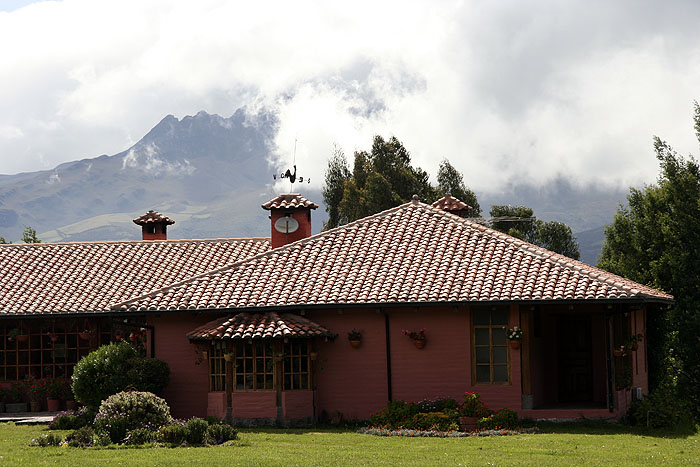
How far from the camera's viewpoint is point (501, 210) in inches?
2468

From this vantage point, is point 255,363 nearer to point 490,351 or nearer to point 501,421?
point 490,351

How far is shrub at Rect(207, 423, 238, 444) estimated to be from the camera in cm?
1755

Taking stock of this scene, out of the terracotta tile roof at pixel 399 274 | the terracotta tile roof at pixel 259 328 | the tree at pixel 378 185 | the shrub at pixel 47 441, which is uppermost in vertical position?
the tree at pixel 378 185

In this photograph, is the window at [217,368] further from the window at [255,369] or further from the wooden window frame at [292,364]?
the wooden window frame at [292,364]

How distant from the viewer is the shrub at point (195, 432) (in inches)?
677

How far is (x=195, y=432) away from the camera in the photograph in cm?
1719

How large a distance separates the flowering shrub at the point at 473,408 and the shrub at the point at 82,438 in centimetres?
724

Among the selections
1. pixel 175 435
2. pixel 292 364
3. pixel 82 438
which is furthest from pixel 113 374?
pixel 175 435

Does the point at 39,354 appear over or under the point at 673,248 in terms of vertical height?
under

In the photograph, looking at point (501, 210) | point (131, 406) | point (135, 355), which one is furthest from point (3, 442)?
point (501, 210)

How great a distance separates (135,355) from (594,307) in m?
10.5

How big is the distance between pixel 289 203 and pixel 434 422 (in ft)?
33.5

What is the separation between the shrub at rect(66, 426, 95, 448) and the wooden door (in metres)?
11.4

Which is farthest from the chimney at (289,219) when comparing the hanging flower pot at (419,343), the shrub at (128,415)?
the shrub at (128,415)
